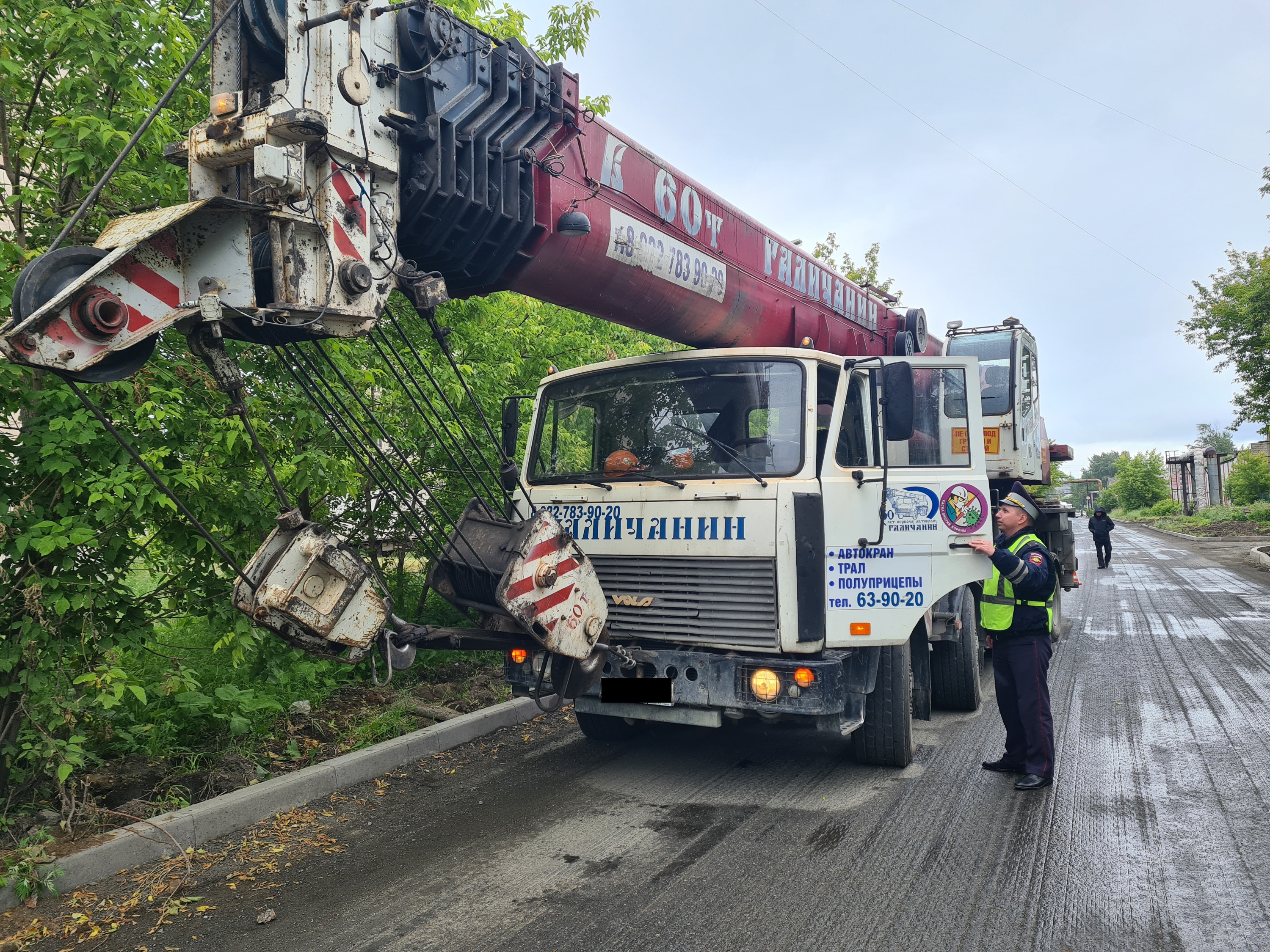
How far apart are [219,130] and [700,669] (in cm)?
343

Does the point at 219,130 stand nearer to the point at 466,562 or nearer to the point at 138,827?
the point at 466,562

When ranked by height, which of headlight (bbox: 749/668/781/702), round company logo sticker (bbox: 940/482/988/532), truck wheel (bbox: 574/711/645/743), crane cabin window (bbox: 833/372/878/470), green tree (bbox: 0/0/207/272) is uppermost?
green tree (bbox: 0/0/207/272)

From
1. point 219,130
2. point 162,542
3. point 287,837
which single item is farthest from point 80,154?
point 287,837

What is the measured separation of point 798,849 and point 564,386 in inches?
126

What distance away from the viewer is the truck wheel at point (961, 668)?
21.9 feet

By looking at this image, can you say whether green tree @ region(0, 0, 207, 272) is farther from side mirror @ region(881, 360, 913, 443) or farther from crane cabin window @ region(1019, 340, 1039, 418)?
crane cabin window @ region(1019, 340, 1039, 418)

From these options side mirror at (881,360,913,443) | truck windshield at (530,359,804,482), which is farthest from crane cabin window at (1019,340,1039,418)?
truck windshield at (530,359,804,482)

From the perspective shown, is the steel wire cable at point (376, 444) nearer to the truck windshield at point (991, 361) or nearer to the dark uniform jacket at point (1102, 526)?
the truck windshield at point (991, 361)

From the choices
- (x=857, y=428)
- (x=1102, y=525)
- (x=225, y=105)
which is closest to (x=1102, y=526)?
(x=1102, y=525)

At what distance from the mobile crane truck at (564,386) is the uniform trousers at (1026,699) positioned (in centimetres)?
52

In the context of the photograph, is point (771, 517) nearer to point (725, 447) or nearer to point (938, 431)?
point (725, 447)

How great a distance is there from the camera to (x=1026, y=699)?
203 inches

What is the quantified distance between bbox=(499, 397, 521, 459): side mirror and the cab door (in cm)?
224

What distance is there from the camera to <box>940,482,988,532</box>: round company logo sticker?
539 centimetres
